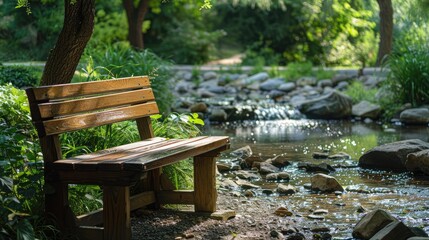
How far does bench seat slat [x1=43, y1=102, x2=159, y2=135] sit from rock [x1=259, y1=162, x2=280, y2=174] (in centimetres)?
240

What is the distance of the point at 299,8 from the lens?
66.0 feet

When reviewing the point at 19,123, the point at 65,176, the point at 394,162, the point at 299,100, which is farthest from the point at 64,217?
the point at 299,100

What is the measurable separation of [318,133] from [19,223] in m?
8.00

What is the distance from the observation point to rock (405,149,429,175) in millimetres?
7828

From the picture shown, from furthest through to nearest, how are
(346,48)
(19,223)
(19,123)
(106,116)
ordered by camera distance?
(346,48) → (19,123) → (106,116) → (19,223)

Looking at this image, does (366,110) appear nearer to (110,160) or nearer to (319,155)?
(319,155)

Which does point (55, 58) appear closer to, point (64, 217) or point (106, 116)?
point (106, 116)

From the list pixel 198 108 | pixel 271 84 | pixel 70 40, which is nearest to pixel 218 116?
pixel 198 108

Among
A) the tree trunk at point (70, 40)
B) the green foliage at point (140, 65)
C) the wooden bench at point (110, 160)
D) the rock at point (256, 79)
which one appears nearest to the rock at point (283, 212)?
the wooden bench at point (110, 160)

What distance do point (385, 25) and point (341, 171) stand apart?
8042mm

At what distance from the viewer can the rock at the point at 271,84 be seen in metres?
16.2

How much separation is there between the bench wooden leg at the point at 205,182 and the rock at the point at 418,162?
9.85ft

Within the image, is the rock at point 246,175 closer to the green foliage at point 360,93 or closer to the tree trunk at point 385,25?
the green foliage at point 360,93

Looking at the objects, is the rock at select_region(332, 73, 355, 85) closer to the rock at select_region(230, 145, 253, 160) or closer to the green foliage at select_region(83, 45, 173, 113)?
the green foliage at select_region(83, 45, 173, 113)
